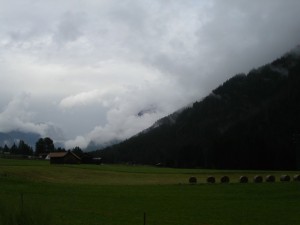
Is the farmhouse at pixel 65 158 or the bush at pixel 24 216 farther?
the farmhouse at pixel 65 158

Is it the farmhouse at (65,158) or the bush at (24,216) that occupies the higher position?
the farmhouse at (65,158)

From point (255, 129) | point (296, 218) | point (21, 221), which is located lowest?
point (296, 218)

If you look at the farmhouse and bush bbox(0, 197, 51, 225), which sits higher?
the farmhouse

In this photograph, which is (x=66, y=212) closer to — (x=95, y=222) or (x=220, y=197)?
(x=95, y=222)

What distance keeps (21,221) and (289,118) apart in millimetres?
157819

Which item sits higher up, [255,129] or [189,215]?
[255,129]

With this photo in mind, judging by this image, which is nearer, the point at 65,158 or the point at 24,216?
the point at 24,216

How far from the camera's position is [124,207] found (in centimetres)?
3136

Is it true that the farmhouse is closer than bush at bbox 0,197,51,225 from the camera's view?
No

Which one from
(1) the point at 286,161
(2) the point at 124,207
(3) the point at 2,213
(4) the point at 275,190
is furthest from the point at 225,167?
(3) the point at 2,213

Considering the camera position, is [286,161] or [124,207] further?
[286,161]

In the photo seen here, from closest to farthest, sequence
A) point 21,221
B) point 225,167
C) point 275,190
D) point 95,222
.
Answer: point 21,221
point 95,222
point 275,190
point 225,167

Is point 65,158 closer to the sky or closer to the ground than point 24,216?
closer to the sky

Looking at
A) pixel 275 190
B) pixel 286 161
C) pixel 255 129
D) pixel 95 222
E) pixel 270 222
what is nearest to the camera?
pixel 95 222
